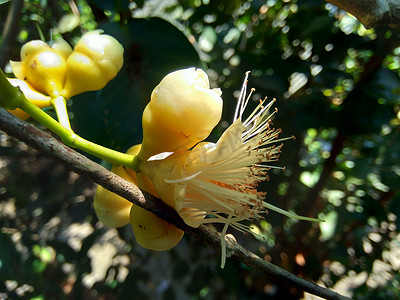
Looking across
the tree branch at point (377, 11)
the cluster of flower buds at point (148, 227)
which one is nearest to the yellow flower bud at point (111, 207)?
the cluster of flower buds at point (148, 227)

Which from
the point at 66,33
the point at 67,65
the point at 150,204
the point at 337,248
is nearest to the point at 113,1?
the point at 67,65

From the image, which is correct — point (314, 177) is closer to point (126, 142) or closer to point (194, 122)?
point (126, 142)

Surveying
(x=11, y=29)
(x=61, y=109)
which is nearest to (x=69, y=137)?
(x=61, y=109)

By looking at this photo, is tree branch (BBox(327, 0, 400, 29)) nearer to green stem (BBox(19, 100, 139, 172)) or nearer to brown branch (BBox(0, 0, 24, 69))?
green stem (BBox(19, 100, 139, 172))

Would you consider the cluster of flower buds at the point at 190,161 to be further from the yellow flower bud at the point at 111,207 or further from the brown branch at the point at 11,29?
the brown branch at the point at 11,29

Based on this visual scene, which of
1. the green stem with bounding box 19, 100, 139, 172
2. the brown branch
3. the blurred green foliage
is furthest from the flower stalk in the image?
the brown branch

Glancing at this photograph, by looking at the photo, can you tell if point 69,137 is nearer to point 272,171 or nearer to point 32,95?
point 32,95

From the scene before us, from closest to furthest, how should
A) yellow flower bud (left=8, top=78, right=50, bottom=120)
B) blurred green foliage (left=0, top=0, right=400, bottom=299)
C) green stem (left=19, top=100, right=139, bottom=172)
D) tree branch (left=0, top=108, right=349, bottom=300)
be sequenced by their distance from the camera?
tree branch (left=0, top=108, right=349, bottom=300), green stem (left=19, top=100, right=139, bottom=172), yellow flower bud (left=8, top=78, right=50, bottom=120), blurred green foliage (left=0, top=0, right=400, bottom=299)
